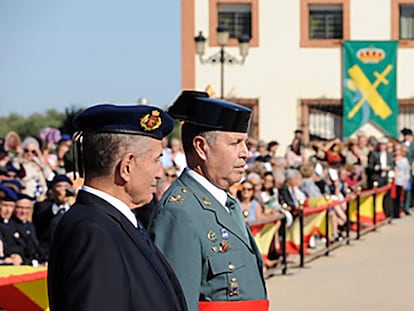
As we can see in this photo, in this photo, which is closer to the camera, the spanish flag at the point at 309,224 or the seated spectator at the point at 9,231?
the seated spectator at the point at 9,231

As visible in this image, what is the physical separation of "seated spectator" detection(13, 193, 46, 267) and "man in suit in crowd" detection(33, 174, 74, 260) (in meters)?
0.22

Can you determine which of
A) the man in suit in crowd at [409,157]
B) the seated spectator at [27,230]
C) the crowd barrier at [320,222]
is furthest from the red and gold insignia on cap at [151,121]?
the man in suit in crowd at [409,157]

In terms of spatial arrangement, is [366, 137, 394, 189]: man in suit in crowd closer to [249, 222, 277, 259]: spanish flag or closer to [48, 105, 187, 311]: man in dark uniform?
[249, 222, 277, 259]: spanish flag

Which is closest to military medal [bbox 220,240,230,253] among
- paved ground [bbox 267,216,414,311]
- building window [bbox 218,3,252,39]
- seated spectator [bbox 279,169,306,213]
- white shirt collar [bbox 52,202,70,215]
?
white shirt collar [bbox 52,202,70,215]

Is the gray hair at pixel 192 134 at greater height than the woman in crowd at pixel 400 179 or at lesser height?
greater

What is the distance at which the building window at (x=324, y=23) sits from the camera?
34.4 m

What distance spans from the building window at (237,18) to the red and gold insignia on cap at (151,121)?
30916mm

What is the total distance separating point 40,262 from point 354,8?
25.9 meters

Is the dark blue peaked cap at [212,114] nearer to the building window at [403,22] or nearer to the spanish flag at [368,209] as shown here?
the spanish flag at [368,209]

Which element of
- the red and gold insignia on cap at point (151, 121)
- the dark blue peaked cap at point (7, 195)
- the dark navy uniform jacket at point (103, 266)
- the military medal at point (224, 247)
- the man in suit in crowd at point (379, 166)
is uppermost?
the red and gold insignia on cap at point (151, 121)

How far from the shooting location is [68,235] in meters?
3.33

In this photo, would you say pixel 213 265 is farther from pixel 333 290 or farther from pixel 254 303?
pixel 333 290

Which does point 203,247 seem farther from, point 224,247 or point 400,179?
point 400,179

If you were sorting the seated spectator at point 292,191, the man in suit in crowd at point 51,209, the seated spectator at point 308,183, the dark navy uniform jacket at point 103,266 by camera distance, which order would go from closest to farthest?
the dark navy uniform jacket at point 103,266
the man in suit in crowd at point 51,209
the seated spectator at point 292,191
the seated spectator at point 308,183
